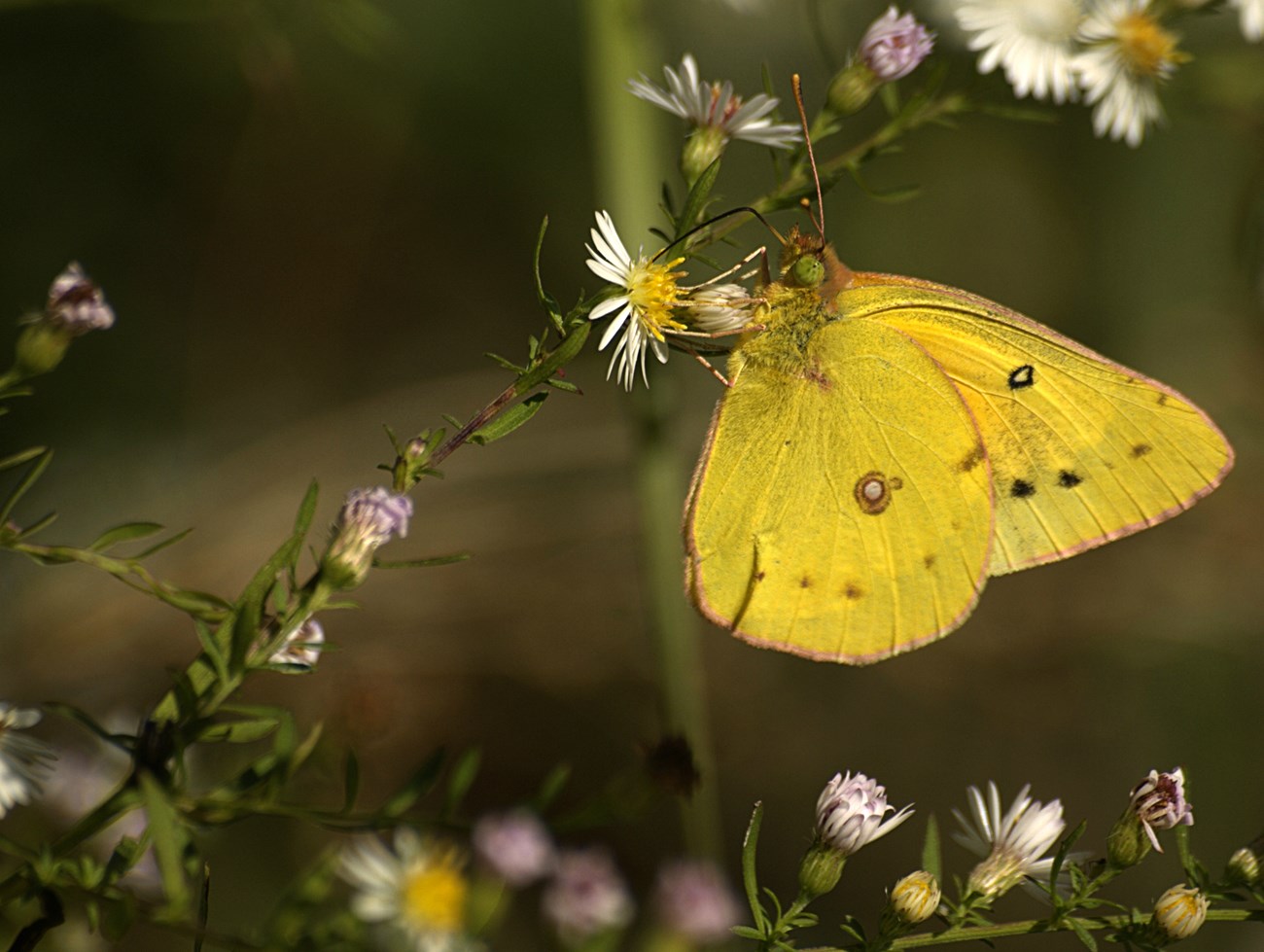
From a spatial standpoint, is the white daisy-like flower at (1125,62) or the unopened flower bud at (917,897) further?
the white daisy-like flower at (1125,62)

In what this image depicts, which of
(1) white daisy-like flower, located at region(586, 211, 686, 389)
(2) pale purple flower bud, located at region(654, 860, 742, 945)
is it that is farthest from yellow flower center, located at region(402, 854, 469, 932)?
(1) white daisy-like flower, located at region(586, 211, 686, 389)

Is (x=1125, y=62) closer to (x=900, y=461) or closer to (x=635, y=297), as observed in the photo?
(x=900, y=461)

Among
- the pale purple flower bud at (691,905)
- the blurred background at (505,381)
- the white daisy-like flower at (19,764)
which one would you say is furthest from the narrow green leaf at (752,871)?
the blurred background at (505,381)

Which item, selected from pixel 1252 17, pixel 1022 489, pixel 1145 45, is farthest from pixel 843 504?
pixel 1252 17

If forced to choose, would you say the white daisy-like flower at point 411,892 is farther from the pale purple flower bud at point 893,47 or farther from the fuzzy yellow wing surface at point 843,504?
the pale purple flower bud at point 893,47

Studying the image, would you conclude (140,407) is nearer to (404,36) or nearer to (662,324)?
(404,36)

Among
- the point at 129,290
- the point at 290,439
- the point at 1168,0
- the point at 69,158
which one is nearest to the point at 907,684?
the point at 290,439

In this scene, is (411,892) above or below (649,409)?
below
